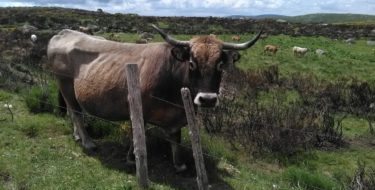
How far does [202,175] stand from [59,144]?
11.8ft

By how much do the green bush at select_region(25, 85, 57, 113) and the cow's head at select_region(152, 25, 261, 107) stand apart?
191 inches

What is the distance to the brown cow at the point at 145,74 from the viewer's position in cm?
706

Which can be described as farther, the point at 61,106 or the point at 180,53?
the point at 61,106

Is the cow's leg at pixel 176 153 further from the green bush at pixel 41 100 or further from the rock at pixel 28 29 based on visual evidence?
the rock at pixel 28 29

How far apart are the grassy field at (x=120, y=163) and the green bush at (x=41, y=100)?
19 centimetres

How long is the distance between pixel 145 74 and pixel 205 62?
3.82ft

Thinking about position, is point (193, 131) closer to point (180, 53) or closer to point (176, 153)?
point (180, 53)

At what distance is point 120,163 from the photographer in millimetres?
8297

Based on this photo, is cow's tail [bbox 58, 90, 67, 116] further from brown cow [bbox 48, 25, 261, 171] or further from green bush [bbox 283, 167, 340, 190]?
green bush [bbox 283, 167, 340, 190]

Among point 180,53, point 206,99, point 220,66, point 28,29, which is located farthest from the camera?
point 28,29

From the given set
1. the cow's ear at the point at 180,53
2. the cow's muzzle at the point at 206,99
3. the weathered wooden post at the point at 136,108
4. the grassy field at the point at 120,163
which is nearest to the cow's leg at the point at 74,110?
the grassy field at the point at 120,163

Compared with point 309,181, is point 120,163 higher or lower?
higher

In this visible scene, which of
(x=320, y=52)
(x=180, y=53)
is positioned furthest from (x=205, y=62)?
(x=320, y=52)

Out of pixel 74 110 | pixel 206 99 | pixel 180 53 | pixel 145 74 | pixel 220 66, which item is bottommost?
pixel 74 110
